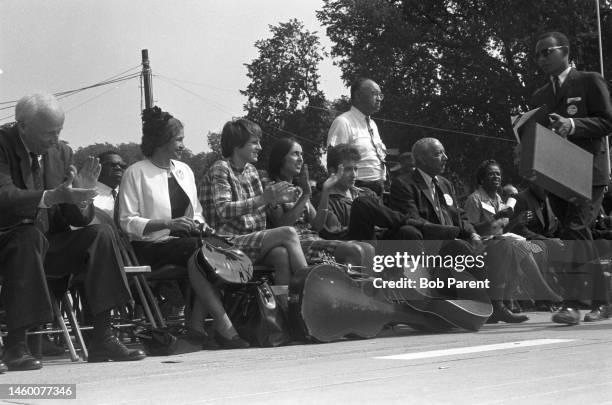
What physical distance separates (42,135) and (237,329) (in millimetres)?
1881

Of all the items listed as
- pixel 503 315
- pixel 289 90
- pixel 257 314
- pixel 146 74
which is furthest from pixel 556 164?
pixel 289 90

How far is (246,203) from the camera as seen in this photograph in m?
7.50

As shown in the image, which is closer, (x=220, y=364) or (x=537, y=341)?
(x=220, y=364)

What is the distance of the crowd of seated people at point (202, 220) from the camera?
582 centimetres

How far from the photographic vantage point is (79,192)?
5.78 meters

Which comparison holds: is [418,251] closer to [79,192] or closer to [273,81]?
[79,192]

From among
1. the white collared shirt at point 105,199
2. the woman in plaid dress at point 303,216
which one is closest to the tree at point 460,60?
the white collared shirt at point 105,199

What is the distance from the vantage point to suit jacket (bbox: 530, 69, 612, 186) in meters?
7.97

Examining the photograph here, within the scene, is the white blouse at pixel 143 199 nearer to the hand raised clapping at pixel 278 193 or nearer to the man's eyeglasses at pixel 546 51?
the hand raised clapping at pixel 278 193

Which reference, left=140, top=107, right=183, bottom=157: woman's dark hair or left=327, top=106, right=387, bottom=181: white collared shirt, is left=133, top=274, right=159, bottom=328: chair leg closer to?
left=140, top=107, right=183, bottom=157: woman's dark hair

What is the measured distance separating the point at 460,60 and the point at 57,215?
30.4 meters

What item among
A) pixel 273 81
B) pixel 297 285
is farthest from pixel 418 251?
pixel 273 81

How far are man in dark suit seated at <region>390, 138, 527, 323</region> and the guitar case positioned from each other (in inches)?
30.7

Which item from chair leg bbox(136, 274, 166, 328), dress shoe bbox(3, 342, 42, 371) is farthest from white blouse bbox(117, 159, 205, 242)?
dress shoe bbox(3, 342, 42, 371)
